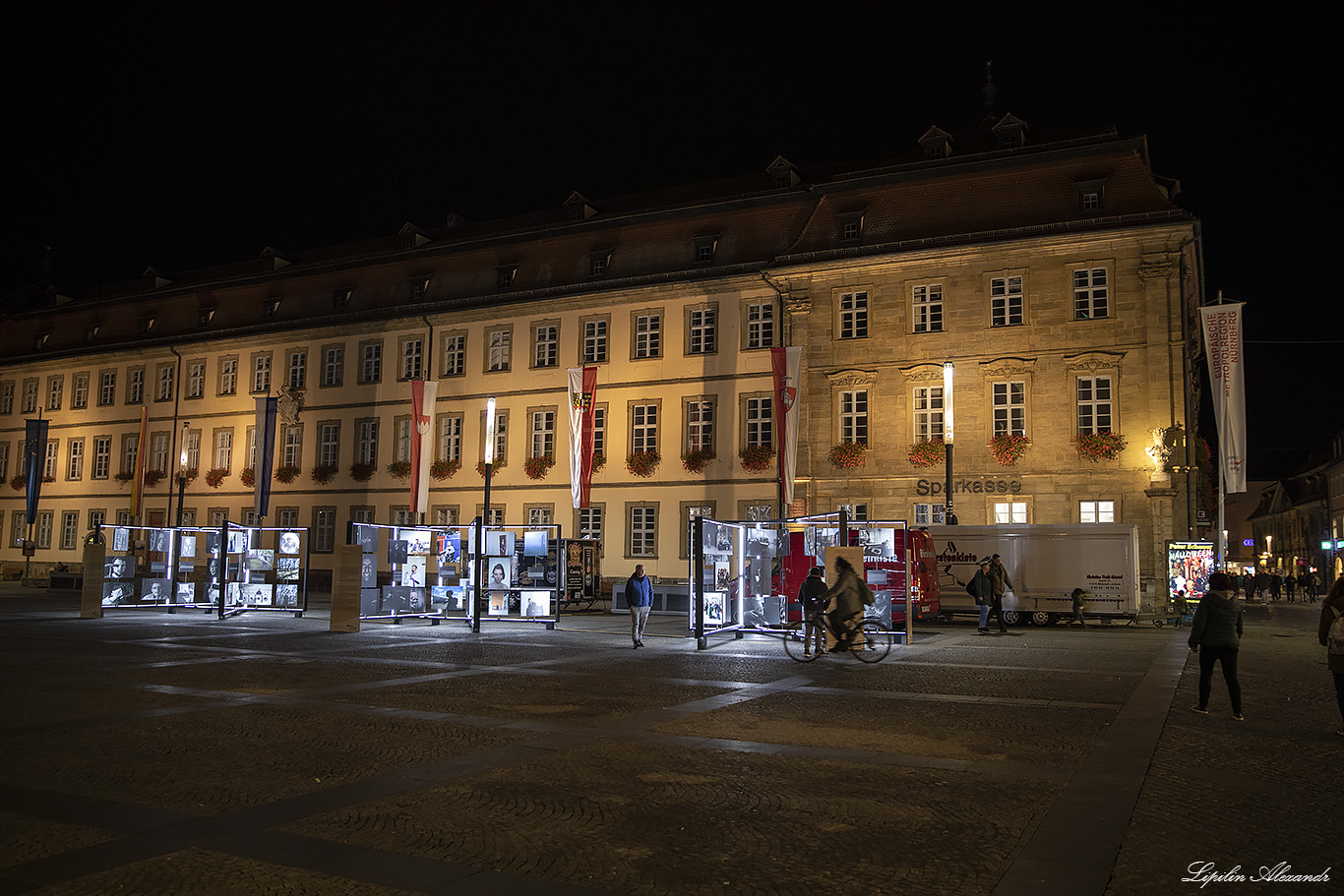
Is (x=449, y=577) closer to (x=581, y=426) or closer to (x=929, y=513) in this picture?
(x=581, y=426)

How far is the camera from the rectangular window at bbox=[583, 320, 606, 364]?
40.5 metres

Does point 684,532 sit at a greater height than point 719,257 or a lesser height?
lesser

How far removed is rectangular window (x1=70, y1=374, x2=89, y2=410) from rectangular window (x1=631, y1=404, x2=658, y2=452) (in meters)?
33.3

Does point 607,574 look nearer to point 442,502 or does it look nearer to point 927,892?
point 442,502

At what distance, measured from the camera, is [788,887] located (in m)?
5.53

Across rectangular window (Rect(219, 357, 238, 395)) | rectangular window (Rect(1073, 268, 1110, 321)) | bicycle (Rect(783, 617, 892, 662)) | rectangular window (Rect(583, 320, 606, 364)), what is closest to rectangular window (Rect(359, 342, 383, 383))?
rectangular window (Rect(219, 357, 238, 395))

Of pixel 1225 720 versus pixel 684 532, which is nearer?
pixel 1225 720

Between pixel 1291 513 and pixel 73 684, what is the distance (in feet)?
391

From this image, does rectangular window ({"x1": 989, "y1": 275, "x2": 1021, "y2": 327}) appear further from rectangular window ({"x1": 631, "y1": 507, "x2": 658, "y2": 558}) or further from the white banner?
rectangular window ({"x1": 631, "y1": 507, "x2": 658, "y2": 558})

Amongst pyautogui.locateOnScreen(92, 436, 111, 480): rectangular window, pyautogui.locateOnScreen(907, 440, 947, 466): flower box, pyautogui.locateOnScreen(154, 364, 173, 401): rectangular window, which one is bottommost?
pyautogui.locateOnScreen(907, 440, 947, 466): flower box

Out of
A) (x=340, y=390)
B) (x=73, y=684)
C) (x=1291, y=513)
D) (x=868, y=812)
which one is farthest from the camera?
(x=1291, y=513)

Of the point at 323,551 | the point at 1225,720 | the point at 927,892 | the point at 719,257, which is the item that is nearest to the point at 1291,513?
the point at 719,257

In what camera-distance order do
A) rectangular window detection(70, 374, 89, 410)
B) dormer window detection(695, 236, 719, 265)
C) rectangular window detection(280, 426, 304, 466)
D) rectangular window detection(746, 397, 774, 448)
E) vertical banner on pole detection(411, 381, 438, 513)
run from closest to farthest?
1. rectangular window detection(746, 397, 774, 448)
2. vertical banner on pole detection(411, 381, 438, 513)
3. dormer window detection(695, 236, 719, 265)
4. rectangular window detection(280, 426, 304, 466)
5. rectangular window detection(70, 374, 89, 410)

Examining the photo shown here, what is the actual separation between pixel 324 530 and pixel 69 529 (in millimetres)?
17867
